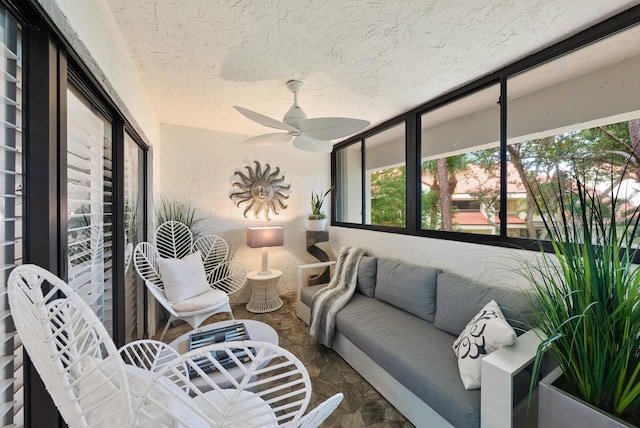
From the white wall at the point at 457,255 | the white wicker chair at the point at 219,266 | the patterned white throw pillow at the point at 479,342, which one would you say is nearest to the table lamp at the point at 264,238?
the white wicker chair at the point at 219,266

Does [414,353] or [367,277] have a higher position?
[367,277]

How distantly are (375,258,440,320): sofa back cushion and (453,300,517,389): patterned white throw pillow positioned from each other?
1.76 ft

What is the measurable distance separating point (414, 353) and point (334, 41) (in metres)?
1.99

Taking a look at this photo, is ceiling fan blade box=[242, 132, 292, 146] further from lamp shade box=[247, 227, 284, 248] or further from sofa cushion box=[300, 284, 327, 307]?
sofa cushion box=[300, 284, 327, 307]

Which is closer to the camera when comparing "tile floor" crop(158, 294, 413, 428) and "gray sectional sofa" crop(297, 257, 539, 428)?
"gray sectional sofa" crop(297, 257, 539, 428)

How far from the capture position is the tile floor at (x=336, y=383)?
1.51 m

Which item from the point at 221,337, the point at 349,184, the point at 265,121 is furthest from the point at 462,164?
the point at 221,337

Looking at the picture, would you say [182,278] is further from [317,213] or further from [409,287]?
[409,287]

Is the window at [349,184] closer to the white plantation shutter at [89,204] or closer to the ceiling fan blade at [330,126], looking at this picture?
the ceiling fan blade at [330,126]

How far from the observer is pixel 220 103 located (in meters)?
2.42

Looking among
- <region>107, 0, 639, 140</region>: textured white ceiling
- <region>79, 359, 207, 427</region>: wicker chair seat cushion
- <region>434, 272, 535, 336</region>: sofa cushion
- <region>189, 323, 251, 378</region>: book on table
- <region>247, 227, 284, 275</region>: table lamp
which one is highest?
<region>107, 0, 639, 140</region>: textured white ceiling

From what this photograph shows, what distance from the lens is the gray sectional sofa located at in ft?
3.61

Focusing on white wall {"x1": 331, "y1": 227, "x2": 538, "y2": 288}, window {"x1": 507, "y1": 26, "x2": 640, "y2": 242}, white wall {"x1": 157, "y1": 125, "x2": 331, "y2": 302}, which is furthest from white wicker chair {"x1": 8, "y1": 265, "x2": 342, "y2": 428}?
white wall {"x1": 157, "y1": 125, "x2": 331, "y2": 302}

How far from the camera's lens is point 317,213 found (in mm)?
3633
